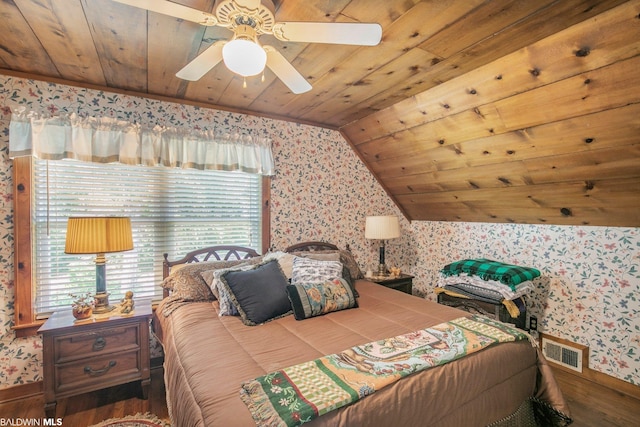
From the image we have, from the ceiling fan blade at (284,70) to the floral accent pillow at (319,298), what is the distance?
4.26ft

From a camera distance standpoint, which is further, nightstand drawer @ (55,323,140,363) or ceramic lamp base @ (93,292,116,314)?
ceramic lamp base @ (93,292,116,314)

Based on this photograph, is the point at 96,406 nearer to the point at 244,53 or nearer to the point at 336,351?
the point at 336,351

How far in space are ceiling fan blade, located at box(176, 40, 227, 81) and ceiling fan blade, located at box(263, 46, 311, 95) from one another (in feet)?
0.76

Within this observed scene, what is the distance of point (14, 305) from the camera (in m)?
2.18

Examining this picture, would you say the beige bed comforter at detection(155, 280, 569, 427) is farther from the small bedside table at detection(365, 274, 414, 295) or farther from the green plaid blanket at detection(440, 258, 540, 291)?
the small bedside table at detection(365, 274, 414, 295)

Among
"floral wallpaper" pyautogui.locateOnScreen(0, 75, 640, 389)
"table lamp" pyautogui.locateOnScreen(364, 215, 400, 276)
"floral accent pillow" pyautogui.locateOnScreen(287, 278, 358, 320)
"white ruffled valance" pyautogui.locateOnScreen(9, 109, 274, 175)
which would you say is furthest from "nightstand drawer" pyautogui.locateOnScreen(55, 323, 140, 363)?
"table lamp" pyautogui.locateOnScreen(364, 215, 400, 276)

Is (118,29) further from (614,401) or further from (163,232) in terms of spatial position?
(614,401)

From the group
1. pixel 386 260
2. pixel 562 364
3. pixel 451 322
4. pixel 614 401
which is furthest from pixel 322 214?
pixel 614 401

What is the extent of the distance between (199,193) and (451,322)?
2.30 metres

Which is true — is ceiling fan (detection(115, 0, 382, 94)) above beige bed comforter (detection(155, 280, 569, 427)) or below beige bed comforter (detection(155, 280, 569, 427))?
above

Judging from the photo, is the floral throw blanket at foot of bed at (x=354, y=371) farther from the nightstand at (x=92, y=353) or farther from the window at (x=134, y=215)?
the window at (x=134, y=215)

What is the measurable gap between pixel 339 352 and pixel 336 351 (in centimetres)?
2

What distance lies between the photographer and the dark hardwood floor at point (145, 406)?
6.45 ft

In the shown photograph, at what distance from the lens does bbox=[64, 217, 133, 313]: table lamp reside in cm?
199
